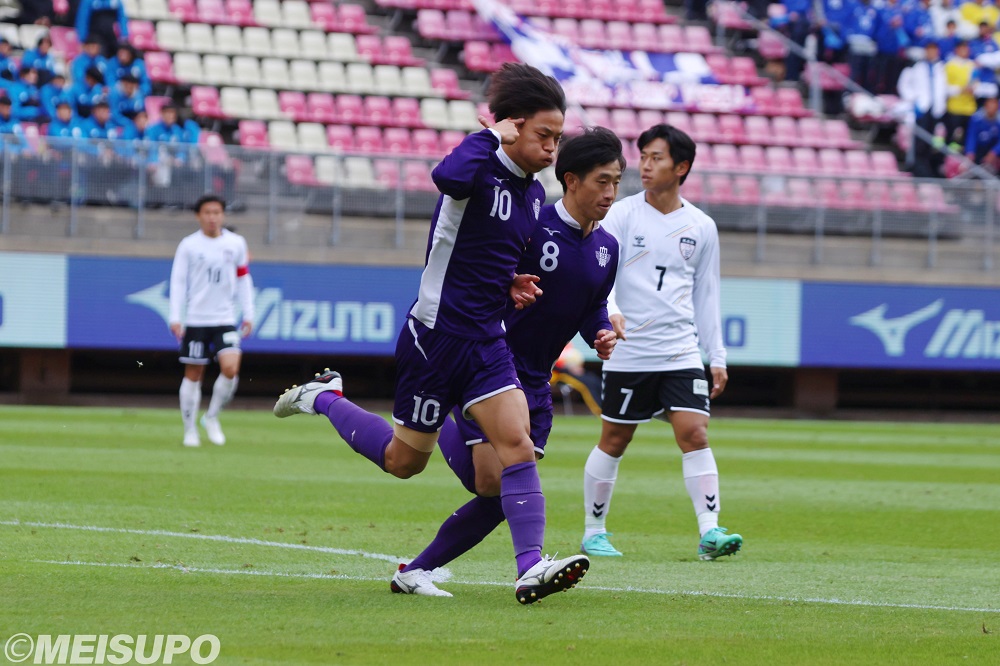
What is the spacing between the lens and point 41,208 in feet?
65.9

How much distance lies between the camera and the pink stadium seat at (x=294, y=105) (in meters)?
24.5

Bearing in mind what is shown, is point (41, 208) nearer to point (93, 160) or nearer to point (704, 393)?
point (93, 160)

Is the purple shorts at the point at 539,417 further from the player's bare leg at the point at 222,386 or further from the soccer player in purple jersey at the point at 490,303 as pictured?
the player's bare leg at the point at 222,386

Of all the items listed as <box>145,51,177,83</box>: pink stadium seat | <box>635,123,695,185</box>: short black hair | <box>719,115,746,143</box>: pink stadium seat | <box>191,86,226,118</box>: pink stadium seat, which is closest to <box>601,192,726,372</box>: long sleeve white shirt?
<box>635,123,695,185</box>: short black hair

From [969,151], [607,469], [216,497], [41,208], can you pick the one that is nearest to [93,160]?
[41,208]

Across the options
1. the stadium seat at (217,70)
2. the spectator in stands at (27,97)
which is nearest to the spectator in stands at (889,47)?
the stadium seat at (217,70)

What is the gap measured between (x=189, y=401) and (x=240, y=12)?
13609mm

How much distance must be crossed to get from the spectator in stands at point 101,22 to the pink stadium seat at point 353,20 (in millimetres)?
4440

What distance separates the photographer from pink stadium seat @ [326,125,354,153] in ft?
78.1

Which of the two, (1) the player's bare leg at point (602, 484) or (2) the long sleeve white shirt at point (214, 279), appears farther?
(2) the long sleeve white shirt at point (214, 279)

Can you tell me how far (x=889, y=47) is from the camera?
28.7 m

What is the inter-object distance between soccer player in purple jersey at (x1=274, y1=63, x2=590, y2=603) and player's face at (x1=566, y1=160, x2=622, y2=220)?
51 centimetres

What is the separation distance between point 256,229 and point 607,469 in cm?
1350

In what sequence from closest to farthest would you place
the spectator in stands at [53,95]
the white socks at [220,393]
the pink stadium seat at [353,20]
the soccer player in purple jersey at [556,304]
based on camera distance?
the soccer player in purple jersey at [556,304]
the white socks at [220,393]
the spectator in stands at [53,95]
the pink stadium seat at [353,20]
